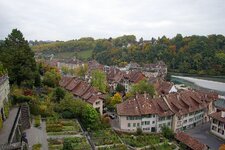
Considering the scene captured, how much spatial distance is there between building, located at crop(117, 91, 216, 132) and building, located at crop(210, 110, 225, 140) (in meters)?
4.03

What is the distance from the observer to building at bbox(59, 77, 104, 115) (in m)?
45.6

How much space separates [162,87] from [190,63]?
6562 cm

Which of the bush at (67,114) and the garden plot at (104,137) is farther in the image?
the bush at (67,114)

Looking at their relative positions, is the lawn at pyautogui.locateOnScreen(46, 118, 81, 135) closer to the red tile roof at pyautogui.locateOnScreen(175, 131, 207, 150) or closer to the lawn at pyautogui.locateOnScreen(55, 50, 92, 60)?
the red tile roof at pyautogui.locateOnScreen(175, 131, 207, 150)

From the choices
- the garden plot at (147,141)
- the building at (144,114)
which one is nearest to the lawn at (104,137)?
the garden plot at (147,141)

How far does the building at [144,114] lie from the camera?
40.3 metres

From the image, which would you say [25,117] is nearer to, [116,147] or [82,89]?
[116,147]

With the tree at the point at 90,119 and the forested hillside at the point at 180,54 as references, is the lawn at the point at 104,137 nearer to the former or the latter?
the tree at the point at 90,119

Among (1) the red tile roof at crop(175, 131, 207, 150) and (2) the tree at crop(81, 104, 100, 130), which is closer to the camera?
(1) the red tile roof at crop(175, 131, 207, 150)

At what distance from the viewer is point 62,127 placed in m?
35.7

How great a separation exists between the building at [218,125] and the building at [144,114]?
7238mm

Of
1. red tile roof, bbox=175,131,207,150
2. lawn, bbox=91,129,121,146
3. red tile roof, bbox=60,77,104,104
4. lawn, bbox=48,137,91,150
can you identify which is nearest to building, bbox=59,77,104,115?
red tile roof, bbox=60,77,104,104

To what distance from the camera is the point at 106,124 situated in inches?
1564

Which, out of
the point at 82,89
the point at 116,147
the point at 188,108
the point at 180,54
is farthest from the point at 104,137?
the point at 180,54
